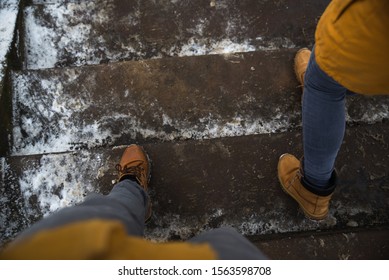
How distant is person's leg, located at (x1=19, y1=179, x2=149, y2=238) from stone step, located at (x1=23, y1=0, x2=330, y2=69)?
0.91 meters

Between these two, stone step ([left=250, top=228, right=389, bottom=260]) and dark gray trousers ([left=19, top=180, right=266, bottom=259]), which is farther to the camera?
stone step ([left=250, top=228, right=389, bottom=260])

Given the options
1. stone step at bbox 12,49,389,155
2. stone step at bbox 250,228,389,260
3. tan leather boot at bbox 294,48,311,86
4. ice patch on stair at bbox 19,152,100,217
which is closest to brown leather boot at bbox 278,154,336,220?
stone step at bbox 250,228,389,260

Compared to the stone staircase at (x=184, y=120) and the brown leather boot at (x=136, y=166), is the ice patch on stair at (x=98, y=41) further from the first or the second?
the brown leather boot at (x=136, y=166)

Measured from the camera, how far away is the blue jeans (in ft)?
3.75

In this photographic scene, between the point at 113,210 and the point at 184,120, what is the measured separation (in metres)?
0.90

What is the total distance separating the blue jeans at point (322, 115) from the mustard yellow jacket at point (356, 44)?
76mm

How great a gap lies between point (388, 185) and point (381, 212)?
13 centimetres

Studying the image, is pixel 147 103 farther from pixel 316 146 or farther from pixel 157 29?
pixel 316 146

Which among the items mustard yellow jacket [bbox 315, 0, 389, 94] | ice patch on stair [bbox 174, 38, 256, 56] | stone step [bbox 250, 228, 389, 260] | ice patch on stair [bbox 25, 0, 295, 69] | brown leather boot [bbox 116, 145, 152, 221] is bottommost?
stone step [bbox 250, 228, 389, 260]

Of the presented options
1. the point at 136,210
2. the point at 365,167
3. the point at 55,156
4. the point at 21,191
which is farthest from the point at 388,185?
the point at 21,191

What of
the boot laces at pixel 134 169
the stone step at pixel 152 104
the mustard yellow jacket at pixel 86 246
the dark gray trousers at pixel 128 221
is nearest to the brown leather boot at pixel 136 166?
the boot laces at pixel 134 169

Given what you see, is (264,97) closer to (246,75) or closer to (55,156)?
(246,75)

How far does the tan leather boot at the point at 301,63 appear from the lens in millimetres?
1852

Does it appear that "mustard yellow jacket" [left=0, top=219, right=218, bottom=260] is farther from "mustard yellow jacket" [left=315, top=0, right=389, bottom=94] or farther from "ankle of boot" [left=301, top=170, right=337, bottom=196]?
"ankle of boot" [left=301, top=170, right=337, bottom=196]
